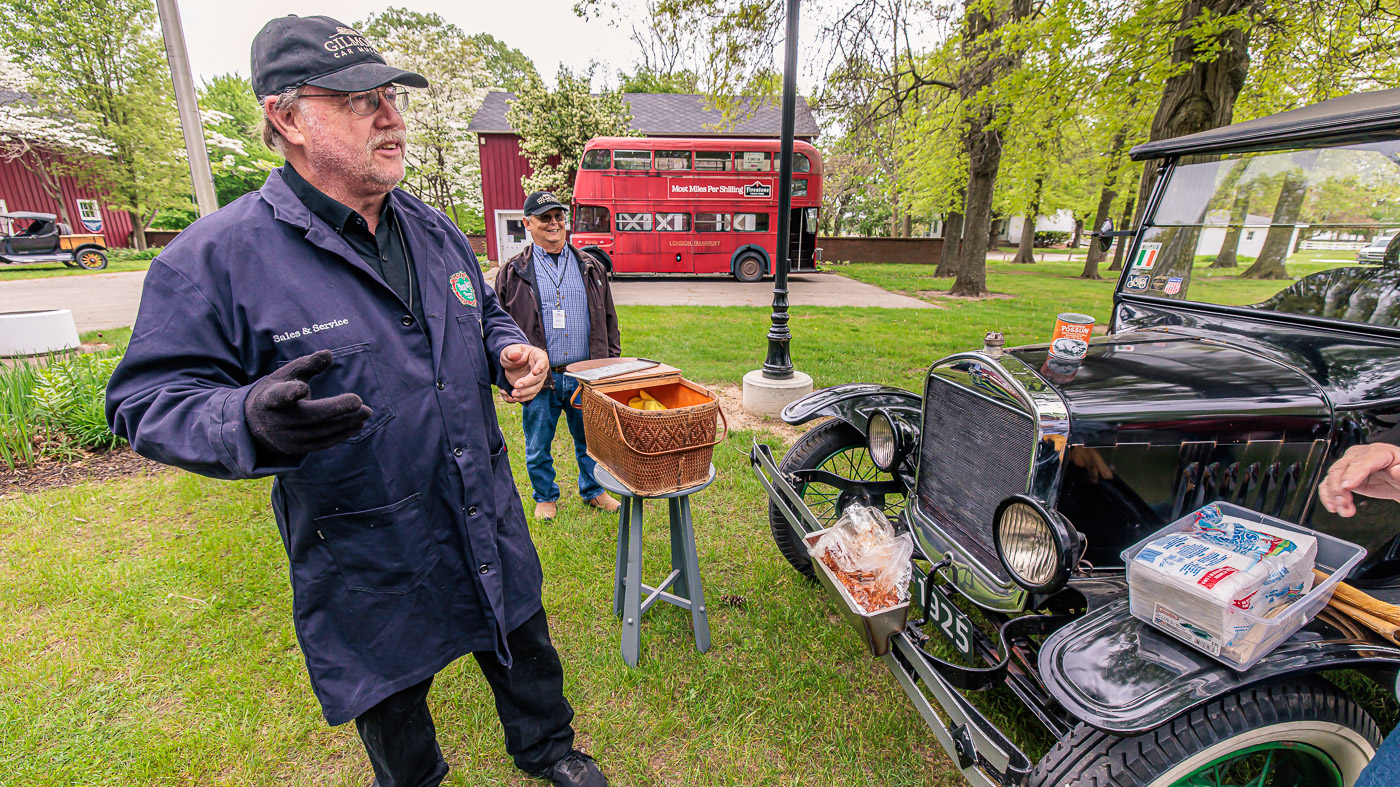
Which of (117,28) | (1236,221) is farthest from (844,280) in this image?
(117,28)

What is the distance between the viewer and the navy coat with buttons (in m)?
1.20

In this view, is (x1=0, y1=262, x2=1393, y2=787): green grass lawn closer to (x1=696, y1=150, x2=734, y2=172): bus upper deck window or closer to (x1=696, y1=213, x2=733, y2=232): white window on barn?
(x1=696, y1=213, x2=733, y2=232): white window on barn

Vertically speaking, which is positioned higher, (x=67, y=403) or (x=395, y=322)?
(x=395, y=322)

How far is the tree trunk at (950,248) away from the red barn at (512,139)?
20.5 feet

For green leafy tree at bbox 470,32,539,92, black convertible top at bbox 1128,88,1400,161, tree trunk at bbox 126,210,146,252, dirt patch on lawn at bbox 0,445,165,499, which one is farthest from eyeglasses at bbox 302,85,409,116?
green leafy tree at bbox 470,32,539,92

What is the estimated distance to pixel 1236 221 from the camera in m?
2.80

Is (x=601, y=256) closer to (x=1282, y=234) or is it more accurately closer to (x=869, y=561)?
(x=869, y=561)

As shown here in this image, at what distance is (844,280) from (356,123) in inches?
679

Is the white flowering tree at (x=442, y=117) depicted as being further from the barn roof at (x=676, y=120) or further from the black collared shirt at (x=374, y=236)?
the black collared shirt at (x=374, y=236)

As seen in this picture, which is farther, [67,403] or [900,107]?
[900,107]

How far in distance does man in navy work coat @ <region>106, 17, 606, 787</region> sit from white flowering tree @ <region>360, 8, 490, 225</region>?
24.3 metres

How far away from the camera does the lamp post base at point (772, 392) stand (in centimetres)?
532

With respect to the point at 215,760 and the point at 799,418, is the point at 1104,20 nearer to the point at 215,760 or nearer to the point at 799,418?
the point at 799,418

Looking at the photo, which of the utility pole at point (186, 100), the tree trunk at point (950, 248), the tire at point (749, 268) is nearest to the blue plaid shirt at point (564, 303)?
the utility pole at point (186, 100)
